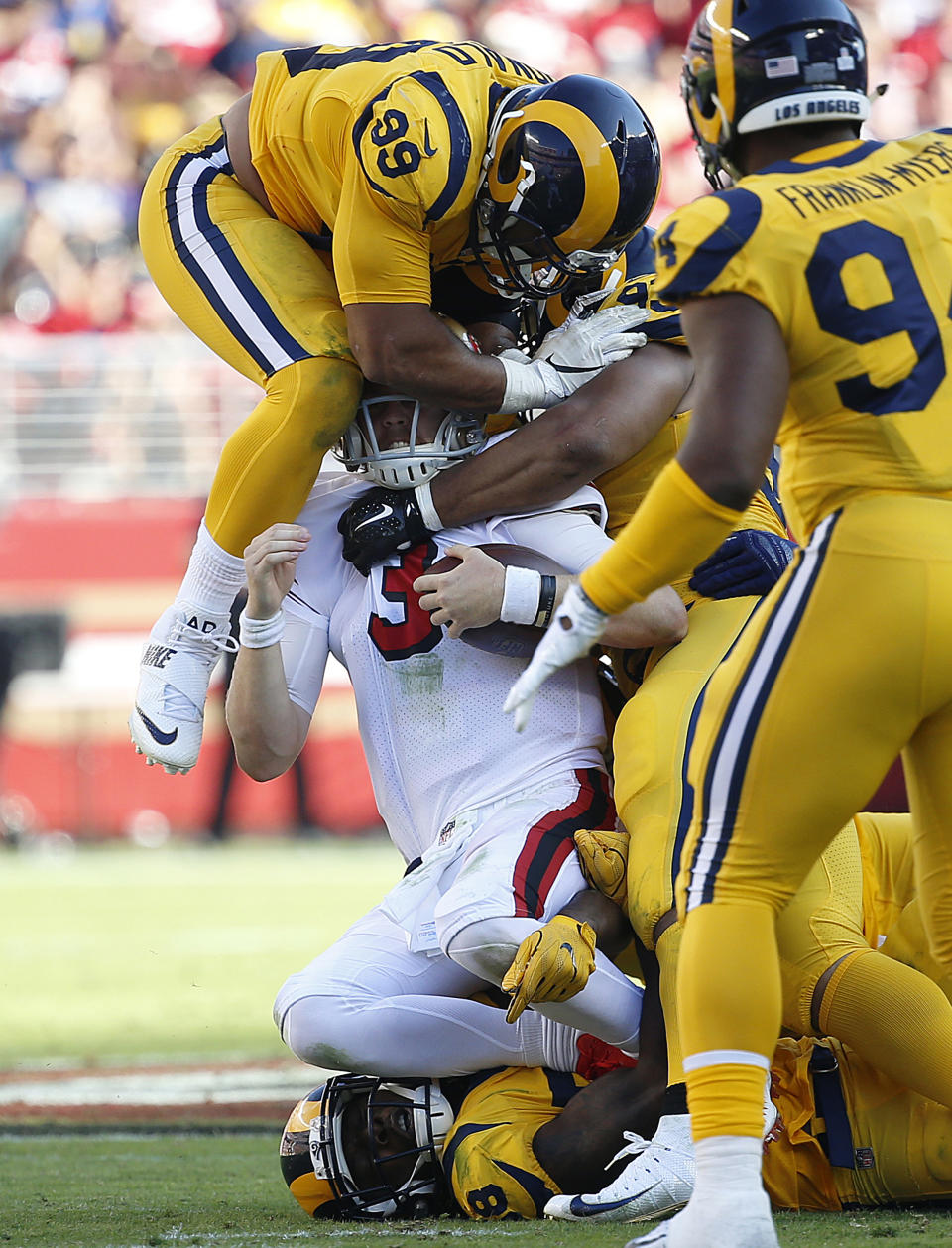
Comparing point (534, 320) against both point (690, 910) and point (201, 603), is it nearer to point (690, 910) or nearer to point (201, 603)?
point (201, 603)

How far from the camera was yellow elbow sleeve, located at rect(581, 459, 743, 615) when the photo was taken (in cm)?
240

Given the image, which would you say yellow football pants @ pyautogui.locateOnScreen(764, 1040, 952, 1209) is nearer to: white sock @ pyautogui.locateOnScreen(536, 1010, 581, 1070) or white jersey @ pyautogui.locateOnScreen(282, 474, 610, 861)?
white sock @ pyautogui.locateOnScreen(536, 1010, 581, 1070)

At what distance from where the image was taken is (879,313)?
2445 mm

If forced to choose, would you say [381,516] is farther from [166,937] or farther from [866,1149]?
[166,937]

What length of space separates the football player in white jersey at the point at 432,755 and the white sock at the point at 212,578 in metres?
0.19

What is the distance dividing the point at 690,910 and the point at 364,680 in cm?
130

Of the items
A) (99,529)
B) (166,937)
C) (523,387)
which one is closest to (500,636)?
(523,387)

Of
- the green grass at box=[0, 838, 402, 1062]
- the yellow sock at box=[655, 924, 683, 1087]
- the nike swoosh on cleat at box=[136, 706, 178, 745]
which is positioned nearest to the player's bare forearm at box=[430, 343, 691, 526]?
the nike swoosh on cleat at box=[136, 706, 178, 745]

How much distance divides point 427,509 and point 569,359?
1.40 ft

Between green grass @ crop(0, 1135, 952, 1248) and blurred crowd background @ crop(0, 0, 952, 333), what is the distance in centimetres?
856

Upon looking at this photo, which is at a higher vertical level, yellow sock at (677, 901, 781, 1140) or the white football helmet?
the white football helmet

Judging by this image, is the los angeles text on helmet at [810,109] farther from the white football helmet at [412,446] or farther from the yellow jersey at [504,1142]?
the yellow jersey at [504,1142]

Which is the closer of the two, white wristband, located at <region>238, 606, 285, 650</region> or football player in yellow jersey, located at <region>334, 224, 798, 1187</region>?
football player in yellow jersey, located at <region>334, 224, 798, 1187</region>

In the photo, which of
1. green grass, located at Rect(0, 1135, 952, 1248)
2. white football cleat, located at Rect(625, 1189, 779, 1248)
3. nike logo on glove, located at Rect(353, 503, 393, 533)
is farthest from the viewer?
nike logo on glove, located at Rect(353, 503, 393, 533)
